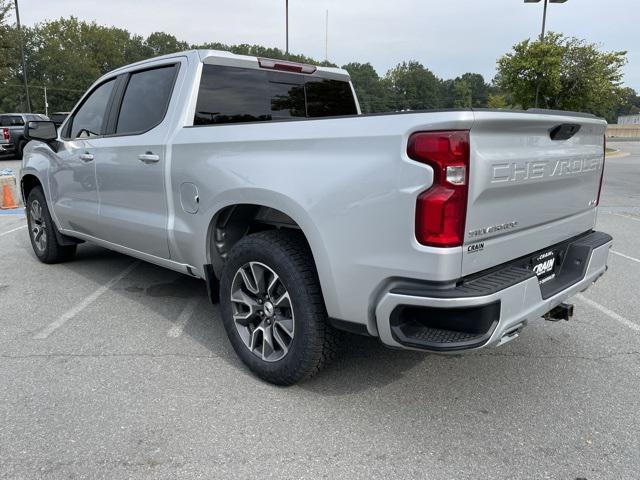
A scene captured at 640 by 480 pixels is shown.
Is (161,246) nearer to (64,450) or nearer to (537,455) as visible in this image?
(64,450)

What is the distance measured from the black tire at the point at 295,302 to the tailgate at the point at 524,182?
2.84ft

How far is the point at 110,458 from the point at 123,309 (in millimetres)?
2169

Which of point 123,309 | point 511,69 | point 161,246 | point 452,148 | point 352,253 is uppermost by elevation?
point 511,69

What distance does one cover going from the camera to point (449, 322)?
92.6 inches

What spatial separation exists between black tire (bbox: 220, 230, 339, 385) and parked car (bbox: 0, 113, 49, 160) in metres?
21.1

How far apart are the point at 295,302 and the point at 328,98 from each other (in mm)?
2472

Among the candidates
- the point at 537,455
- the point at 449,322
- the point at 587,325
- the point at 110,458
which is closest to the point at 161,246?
the point at 110,458

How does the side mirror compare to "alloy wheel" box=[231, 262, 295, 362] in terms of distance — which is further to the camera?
the side mirror

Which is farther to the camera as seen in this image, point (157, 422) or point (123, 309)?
point (123, 309)

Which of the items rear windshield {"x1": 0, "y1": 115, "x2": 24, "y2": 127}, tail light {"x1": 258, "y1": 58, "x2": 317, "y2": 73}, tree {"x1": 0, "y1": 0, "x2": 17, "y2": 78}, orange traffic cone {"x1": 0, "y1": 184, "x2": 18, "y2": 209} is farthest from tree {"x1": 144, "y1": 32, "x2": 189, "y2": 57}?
tail light {"x1": 258, "y1": 58, "x2": 317, "y2": 73}

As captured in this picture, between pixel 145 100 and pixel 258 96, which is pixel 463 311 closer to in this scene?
pixel 258 96

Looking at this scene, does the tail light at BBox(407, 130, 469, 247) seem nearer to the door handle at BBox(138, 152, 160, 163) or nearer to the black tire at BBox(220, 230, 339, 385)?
the black tire at BBox(220, 230, 339, 385)

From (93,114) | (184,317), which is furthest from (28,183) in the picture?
(184,317)

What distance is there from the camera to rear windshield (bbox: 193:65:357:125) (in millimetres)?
3811
